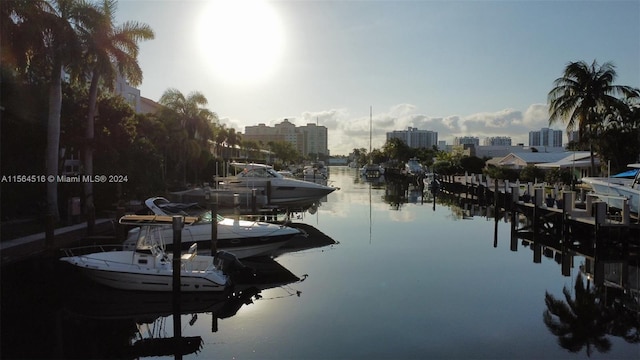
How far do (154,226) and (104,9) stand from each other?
1495 cm

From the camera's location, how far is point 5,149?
21688 mm

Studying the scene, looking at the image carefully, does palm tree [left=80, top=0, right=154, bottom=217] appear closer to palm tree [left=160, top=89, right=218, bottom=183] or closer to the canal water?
the canal water

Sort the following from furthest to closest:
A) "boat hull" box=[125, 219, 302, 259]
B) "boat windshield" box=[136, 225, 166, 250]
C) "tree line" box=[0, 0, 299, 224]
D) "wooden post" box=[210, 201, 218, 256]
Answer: "tree line" box=[0, 0, 299, 224]
"boat hull" box=[125, 219, 302, 259]
"wooden post" box=[210, 201, 218, 256]
"boat windshield" box=[136, 225, 166, 250]

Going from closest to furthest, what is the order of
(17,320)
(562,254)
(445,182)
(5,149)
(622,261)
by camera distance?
(17,320)
(622,261)
(562,254)
(5,149)
(445,182)

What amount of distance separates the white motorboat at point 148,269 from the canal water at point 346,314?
34cm

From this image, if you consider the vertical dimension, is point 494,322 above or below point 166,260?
below

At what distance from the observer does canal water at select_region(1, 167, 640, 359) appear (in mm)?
9594

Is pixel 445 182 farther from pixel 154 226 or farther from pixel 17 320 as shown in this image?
pixel 17 320

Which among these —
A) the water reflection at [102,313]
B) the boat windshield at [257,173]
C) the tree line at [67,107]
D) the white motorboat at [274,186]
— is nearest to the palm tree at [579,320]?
the water reflection at [102,313]

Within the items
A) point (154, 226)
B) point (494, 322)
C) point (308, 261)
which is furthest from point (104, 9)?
point (494, 322)

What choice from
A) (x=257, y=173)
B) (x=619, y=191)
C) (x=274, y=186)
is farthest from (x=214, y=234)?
(x=257, y=173)

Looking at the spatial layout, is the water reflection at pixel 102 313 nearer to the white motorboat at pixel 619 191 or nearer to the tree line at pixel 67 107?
the tree line at pixel 67 107

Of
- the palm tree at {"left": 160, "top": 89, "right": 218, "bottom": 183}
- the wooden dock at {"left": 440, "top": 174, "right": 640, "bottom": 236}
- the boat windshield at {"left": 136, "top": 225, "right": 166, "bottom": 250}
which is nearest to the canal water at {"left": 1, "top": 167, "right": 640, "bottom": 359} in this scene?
the boat windshield at {"left": 136, "top": 225, "right": 166, "bottom": 250}

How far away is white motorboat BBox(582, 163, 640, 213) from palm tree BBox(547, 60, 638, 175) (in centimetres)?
1224
